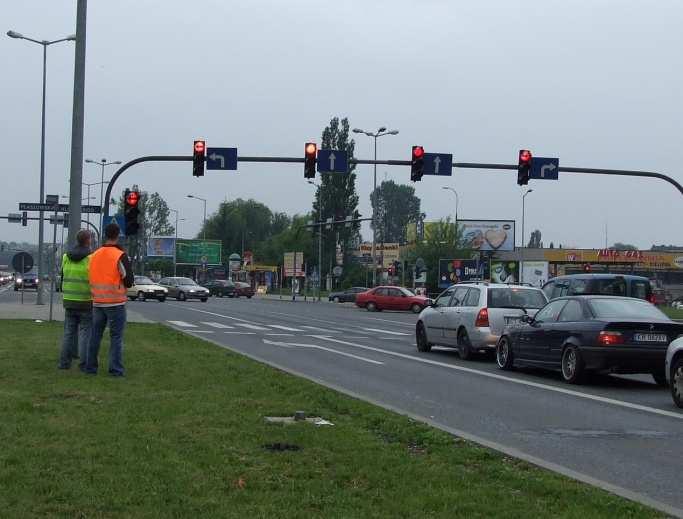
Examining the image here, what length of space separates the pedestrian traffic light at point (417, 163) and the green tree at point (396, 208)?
152828 millimetres

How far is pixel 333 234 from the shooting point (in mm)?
91438

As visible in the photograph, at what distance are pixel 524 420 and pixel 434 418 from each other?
3.24ft

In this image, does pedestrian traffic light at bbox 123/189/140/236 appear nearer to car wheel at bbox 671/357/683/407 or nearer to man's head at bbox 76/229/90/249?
man's head at bbox 76/229/90/249

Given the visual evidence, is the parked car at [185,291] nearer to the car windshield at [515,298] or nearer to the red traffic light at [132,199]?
the red traffic light at [132,199]


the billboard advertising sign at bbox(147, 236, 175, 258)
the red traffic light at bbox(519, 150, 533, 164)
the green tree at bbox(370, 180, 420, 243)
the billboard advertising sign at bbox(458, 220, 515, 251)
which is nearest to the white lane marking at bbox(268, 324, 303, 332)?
the red traffic light at bbox(519, 150, 533, 164)

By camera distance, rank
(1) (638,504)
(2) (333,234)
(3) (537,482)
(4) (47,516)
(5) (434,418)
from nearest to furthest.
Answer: (4) (47,516) → (1) (638,504) → (3) (537,482) → (5) (434,418) → (2) (333,234)

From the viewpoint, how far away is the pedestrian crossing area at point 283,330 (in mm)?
28281

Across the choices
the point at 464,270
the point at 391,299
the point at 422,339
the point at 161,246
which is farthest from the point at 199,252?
the point at 422,339

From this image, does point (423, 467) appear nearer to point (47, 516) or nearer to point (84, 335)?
point (47, 516)

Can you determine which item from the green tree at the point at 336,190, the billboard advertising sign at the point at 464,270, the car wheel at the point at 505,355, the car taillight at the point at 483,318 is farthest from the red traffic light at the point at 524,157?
the green tree at the point at 336,190

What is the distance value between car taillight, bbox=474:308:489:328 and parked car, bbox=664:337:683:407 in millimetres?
6787

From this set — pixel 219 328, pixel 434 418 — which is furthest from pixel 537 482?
pixel 219 328

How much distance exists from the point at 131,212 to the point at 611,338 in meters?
14.3

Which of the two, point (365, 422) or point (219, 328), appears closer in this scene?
point (365, 422)
